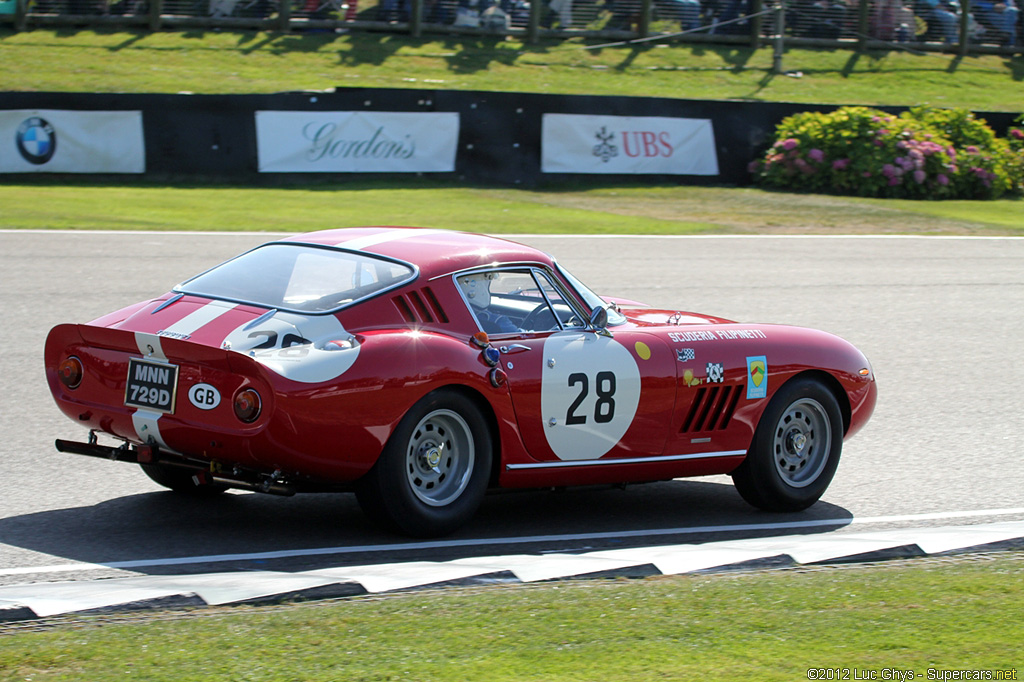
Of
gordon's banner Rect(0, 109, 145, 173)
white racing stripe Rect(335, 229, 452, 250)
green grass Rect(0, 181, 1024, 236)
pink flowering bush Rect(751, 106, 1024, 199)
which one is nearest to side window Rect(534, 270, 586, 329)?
white racing stripe Rect(335, 229, 452, 250)

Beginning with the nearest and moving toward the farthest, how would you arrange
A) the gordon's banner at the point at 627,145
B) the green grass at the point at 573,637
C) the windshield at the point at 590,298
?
1. the green grass at the point at 573,637
2. the windshield at the point at 590,298
3. the gordon's banner at the point at 627,145

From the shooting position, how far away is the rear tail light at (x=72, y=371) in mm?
5473

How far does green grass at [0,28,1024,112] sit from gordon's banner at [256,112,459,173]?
215 inches

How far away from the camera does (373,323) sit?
5.36 meters

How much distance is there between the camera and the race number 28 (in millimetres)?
5762

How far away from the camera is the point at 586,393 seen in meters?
5.79

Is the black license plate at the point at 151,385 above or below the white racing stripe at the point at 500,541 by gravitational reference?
above

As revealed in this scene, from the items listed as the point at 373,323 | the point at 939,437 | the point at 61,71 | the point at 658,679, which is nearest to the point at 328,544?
the point at 373,323

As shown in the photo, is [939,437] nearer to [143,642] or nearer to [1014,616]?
[1014,616]

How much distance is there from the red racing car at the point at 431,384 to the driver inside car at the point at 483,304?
1 cm

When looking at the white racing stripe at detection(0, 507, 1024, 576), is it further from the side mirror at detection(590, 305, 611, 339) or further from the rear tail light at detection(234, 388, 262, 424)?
the side mirror at detection(590, 305, 611, 339)

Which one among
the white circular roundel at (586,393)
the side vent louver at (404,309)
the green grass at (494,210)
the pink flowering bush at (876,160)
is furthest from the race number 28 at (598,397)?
the pink flowering bush at (876,160)

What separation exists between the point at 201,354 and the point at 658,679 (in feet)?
7.83

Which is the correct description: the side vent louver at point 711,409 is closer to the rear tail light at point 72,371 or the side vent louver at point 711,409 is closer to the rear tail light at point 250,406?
the rear tail light at point 250,406
